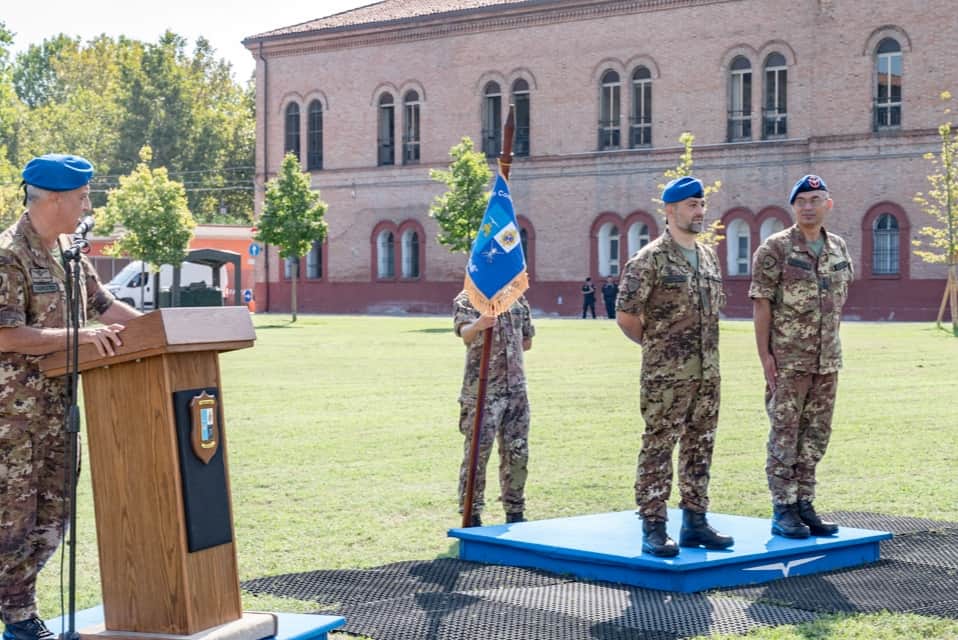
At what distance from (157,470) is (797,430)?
14.7 ft

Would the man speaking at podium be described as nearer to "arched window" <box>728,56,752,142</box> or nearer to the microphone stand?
the microphone stand

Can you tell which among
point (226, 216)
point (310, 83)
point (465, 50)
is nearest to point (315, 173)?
point (310, 83)

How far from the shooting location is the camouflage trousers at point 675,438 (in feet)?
27.0

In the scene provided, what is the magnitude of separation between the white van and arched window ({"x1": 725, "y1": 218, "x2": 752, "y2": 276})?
20286mm

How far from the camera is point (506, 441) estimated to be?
379 inches

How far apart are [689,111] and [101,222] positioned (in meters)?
30.2

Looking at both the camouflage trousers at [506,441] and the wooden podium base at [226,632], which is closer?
the wooden podium base at [226,632]

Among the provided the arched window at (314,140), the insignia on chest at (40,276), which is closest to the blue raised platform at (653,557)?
the insignia on chest at (40,276)

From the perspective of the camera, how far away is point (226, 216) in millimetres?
94062

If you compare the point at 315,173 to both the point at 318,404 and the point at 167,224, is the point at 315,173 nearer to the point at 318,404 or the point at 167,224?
the point at 167,224

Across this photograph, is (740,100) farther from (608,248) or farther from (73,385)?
(73,385)

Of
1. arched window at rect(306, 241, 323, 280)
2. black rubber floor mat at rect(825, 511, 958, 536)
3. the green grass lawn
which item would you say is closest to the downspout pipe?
arched window at rect(306, 241, 323, 280)

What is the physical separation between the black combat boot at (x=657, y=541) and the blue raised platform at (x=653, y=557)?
0.05 metres

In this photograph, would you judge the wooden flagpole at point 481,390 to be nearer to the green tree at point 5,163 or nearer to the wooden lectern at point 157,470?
the wooden lectern at point 157,470
